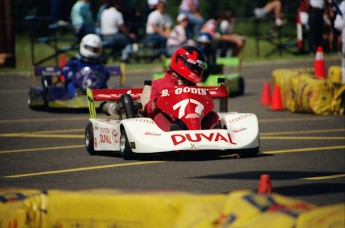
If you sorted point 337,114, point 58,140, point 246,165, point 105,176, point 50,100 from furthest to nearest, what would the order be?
point 50,100 < point 337,114 < point 58,140 < point 246,165 < point 105,176

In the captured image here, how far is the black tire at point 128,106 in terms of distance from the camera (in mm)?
13875

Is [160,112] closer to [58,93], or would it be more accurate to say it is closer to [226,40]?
[58,93]

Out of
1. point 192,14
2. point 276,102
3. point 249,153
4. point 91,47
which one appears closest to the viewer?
point 249,153

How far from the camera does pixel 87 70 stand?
20766mm

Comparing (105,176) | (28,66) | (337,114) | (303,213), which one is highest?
(303,213)

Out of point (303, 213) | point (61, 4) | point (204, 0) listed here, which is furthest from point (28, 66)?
point (303, 213)

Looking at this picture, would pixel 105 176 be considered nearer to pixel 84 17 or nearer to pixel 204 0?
pixel 84 17

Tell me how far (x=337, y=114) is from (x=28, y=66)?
13.9 m

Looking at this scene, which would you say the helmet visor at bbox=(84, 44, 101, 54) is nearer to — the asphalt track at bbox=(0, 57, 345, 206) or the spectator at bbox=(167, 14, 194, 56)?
the asphalt track at bbox=(0, 57, 345, 206)

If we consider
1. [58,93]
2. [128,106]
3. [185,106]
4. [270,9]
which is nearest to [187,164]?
[185,106]

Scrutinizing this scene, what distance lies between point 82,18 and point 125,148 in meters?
17.2

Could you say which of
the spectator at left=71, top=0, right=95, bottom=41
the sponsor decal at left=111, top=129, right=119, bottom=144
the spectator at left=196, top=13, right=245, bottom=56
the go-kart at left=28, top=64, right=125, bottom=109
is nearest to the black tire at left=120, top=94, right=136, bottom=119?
the sponsor decal at left=111, top=129, right=119, bottom=144

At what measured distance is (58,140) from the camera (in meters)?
16.0

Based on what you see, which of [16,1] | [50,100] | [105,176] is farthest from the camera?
[16,1]
